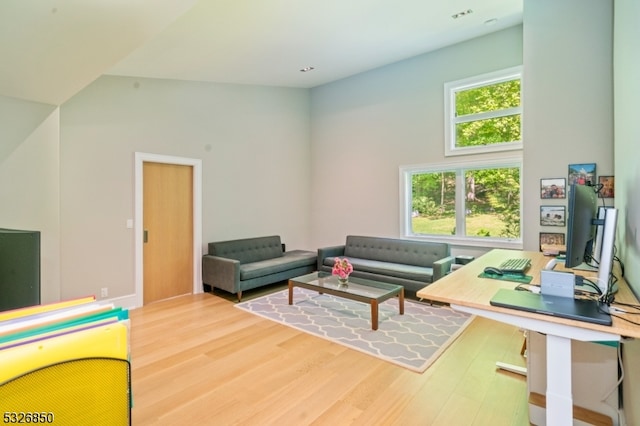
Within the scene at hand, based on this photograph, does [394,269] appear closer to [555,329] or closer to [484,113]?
[484,113]

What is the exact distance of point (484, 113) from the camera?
14.8ft

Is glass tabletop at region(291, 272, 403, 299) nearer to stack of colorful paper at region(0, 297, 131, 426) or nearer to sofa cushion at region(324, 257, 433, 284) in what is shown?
sofa cushion at region(324, 257, 433, 284)

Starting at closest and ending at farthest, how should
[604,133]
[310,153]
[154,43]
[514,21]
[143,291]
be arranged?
[604,133], [154,43], [514,21], [143,291], [310,153]

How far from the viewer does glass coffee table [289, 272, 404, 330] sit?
11.1 feet

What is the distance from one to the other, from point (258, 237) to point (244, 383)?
332cm

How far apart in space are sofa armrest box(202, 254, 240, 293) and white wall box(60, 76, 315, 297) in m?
0.49

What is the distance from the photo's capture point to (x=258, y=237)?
555 centimetres

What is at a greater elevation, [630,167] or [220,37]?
[220,37]

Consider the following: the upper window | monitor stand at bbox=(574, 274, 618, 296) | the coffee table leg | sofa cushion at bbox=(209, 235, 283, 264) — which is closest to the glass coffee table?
the coffee table leg

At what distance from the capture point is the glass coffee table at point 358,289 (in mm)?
3387

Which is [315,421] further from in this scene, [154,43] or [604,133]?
[154,43]

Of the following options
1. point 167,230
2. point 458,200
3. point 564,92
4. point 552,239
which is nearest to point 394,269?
point 458,200

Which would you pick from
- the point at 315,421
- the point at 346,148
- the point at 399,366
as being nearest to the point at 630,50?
the point at 399,366

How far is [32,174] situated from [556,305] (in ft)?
10.4
